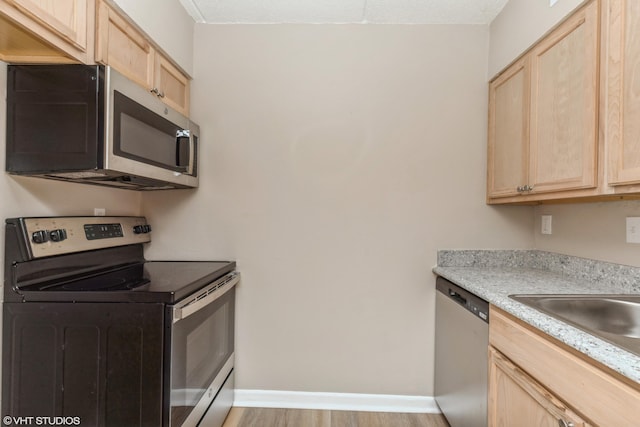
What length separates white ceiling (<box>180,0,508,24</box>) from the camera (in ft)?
6.33

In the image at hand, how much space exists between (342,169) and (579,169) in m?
1.20

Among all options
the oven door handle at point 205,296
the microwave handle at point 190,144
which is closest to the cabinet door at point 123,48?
the microwave handle at point 190,144

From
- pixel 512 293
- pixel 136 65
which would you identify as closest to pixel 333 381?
pixel 512 293

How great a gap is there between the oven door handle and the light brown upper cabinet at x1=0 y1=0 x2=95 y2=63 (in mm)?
1007

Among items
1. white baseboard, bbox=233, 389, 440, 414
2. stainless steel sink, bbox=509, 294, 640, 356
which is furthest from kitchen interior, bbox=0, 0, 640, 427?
stainless steel sink, bbox=509, 294, 640, 356

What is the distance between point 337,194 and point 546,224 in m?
1.27

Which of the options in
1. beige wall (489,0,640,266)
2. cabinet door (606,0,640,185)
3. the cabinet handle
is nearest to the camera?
cabinet door (606,0,640,185)

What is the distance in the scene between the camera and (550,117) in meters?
1.53

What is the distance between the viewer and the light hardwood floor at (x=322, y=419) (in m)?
1.93

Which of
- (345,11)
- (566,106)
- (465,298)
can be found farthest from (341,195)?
(566,106)

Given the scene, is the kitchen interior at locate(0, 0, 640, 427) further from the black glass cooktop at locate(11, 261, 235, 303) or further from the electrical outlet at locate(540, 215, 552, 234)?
the black glass cooktop at locate(11, 261, 235, 303)

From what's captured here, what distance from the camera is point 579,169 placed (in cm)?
134

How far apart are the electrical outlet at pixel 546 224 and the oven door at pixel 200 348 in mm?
1893

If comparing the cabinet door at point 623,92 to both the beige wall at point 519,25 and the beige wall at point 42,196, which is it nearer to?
the beige wall at point 519,25
